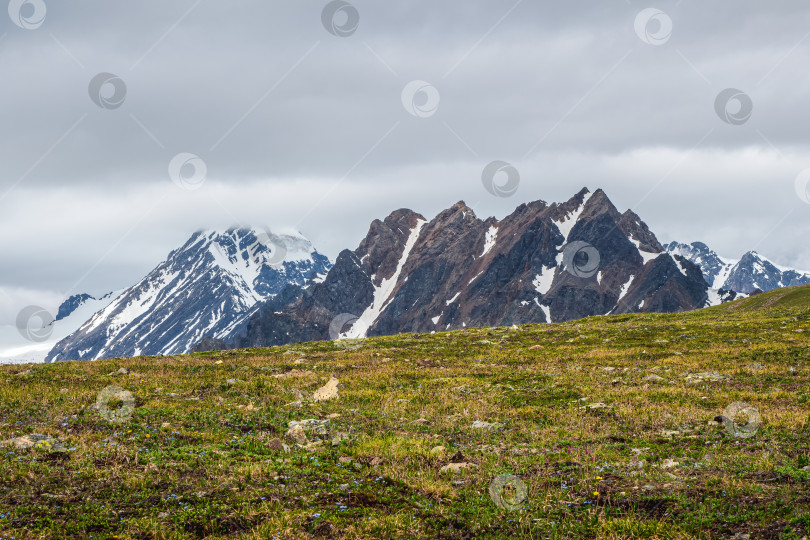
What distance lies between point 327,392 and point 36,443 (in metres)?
9.70

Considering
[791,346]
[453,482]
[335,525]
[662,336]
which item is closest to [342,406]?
[453,482]

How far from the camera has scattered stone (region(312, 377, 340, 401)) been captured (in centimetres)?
2077

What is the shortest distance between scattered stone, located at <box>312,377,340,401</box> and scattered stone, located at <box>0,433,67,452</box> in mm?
8540

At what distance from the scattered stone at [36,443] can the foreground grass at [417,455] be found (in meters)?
0.29

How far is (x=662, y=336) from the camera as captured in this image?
3719 cm

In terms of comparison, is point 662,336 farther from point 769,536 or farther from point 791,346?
point 769,536

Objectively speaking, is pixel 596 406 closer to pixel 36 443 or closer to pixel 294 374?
pixel 294 374

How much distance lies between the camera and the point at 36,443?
44.2 ft

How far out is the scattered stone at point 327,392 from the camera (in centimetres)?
2077


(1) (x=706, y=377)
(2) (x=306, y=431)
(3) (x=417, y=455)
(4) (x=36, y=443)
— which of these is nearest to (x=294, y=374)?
(2) (x=306, y=431)

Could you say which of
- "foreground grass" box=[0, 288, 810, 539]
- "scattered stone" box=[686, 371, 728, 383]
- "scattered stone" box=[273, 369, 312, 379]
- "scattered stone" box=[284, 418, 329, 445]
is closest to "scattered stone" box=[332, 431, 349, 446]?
"foreground grass" box=[0, 288, 810, 539]

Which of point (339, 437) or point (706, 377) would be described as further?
point (706, 377)

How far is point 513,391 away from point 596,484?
1045 centimetres

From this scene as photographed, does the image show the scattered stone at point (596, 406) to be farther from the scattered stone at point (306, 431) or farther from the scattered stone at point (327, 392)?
the scattered stone at point (327, 392)
